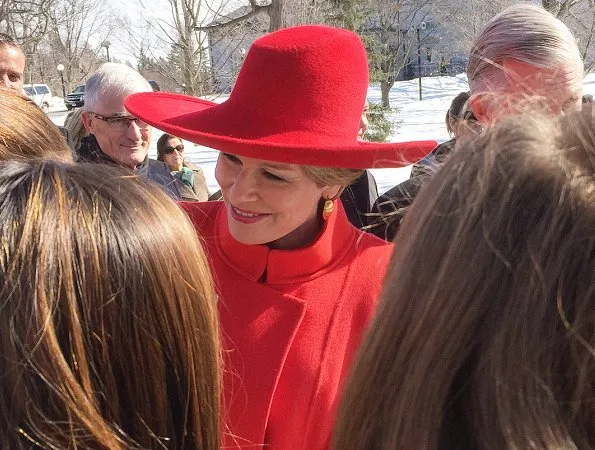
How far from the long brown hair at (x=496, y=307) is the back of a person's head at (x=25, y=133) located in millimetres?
863

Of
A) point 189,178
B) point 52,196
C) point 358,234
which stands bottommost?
point 189,178

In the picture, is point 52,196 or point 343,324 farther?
point 343,324

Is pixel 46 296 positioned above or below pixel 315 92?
below

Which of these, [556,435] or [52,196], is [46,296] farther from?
[556,435]

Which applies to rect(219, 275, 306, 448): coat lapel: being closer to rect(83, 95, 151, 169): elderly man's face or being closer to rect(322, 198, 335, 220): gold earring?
rect(322, 198, 335, 220): gold earring

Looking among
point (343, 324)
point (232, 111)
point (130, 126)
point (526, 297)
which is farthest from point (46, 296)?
point (130, 126)

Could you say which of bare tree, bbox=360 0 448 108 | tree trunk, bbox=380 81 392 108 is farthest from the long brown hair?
tree trunk, bbox=380 81 392 108

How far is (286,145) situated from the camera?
1587 millimetres

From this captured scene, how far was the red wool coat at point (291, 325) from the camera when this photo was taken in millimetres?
1478

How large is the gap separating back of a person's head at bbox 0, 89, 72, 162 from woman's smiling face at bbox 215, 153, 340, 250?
41cm

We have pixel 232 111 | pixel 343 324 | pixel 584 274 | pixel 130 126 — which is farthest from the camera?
pixel 130 126

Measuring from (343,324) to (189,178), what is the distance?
129 inches

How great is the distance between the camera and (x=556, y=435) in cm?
68

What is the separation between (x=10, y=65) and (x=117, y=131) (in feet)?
3.20
